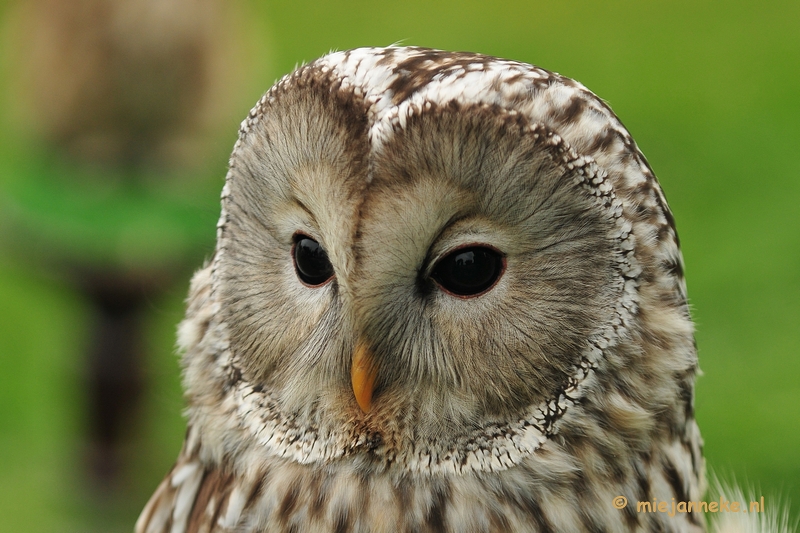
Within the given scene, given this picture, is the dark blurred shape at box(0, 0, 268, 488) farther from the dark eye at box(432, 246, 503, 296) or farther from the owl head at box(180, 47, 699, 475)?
the dark eye at box(432, 246, 503, 296)

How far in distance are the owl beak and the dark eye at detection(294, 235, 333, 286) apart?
0.12 m

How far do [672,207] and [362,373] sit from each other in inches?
214

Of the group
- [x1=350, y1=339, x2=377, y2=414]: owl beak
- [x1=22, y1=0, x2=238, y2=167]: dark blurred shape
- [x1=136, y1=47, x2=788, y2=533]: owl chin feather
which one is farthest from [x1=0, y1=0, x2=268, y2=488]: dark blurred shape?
[x1=350, y1=339, x2=377, y2=414]: owl beak

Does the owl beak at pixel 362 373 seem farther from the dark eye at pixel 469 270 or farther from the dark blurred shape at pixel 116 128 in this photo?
the dark blurred shape at pixel 116 128

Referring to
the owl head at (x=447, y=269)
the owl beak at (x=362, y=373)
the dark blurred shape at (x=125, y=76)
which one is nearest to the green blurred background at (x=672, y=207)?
the dark blurred shape at (x=125, y=76)

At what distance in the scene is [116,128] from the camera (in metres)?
4.42

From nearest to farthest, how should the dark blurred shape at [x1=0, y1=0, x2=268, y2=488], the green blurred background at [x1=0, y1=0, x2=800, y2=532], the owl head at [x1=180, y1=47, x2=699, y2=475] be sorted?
1. the owl head at [x1=180, y1=47, x2=699, y2=475]
2. the dark blurred shape at [x1=0, y1=0, x2=268, y2=488]
3. the green blurred background at [x1=0, y1=0, x2=800, y2=532]

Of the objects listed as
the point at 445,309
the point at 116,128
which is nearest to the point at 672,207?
the point at 116,128

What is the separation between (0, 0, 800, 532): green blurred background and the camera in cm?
429

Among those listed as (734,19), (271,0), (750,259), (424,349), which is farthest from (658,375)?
(271,0)

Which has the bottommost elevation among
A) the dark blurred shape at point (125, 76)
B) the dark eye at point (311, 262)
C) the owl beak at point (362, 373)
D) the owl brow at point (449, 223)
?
the owl beak at point (362, 373)

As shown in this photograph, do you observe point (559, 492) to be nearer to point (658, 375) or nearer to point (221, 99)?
point (658, 375)

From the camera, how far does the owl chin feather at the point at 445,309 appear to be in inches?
52.6

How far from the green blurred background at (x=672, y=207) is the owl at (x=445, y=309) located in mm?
445
